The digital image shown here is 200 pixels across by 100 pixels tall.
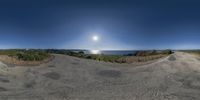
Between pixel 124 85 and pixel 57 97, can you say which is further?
pixel 124 85

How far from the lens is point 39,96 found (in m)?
20.8

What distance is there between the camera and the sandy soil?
21281 mm

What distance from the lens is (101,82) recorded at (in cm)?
2731

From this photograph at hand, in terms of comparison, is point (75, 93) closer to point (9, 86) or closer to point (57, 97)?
point (57, 97)

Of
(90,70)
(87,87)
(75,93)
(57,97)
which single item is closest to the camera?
(57,97)

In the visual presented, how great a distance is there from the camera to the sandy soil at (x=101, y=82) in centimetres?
2128

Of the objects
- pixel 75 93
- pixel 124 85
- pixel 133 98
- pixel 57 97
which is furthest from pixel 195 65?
pixel 57 97

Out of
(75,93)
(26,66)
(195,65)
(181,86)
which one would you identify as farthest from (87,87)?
(195,65)

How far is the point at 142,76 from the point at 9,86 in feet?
54.7

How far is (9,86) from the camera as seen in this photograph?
25.0m

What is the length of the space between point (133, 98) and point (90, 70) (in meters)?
14.3

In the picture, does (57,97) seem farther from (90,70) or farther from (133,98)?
(90,70)

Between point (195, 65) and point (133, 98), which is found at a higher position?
point (195, 65)

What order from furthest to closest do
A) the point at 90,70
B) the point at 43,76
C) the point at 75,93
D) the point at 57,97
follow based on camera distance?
the point at 90,70 < the point at 43,76 < the point at 75,93 < the point at 57,97
